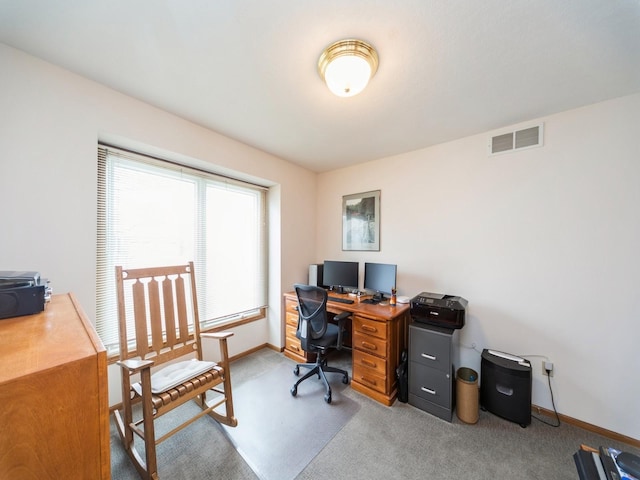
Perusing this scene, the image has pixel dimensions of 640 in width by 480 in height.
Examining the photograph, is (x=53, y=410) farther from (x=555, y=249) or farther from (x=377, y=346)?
(x=555, y=249)

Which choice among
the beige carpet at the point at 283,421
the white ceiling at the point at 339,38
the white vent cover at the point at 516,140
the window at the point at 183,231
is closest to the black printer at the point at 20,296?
the window at the point at 183,231

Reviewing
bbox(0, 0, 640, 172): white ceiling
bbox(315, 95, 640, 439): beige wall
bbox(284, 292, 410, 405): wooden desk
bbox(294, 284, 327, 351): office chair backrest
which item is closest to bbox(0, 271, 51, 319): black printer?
bbox(0, 0, 640, 172): white ceiling

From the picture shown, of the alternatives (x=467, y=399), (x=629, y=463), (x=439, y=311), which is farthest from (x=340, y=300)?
(x=629, y=463)

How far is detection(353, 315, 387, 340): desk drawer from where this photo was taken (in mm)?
2105

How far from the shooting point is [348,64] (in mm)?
1355

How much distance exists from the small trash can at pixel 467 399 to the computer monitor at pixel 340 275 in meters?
1.40

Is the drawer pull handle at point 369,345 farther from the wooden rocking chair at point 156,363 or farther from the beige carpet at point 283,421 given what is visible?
the wooden rocking chair at point 156,363

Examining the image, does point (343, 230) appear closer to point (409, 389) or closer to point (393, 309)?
point (393, 309)

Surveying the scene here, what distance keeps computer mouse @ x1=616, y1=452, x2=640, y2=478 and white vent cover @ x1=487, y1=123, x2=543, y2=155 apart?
2.13 meters

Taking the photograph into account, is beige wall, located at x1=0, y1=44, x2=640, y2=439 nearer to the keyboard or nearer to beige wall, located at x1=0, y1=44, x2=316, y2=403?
beige wall, located at x1=0, y1=44, x2=316, y2=403

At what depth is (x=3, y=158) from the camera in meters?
1.37

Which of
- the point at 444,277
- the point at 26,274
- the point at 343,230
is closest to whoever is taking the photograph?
the point at 26,274

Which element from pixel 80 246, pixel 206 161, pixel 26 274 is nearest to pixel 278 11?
pixel 206 161

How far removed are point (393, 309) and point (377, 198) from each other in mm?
1415
